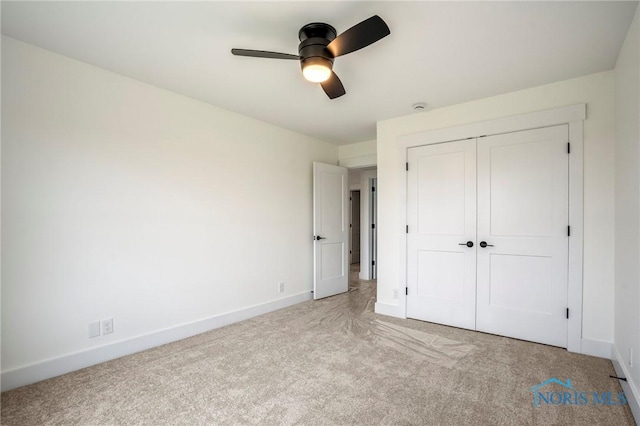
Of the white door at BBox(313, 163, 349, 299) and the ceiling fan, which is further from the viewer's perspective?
the white door at BBox(313, 163, 349, 299)

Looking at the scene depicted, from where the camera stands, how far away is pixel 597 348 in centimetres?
264

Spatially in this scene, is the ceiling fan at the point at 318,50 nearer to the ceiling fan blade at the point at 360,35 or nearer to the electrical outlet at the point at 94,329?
Result: the ceiling fan blade at the point at 360,35

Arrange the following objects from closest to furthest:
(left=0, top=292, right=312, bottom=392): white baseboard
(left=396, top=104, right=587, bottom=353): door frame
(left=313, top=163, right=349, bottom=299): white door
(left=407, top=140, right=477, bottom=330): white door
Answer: (left=0, top=292, right=312, bottom=392): white baseboard
(left=396, top=104, right=587, bottom=353): door frame
(left=407, top=140, right=477, bottom=330): white door
(left=313, top=163, right=349, bottom=299): white door

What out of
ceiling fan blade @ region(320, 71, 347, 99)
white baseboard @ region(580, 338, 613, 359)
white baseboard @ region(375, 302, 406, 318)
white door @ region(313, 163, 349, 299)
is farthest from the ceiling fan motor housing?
white baseboard @ region(580, 338, 613, 359)

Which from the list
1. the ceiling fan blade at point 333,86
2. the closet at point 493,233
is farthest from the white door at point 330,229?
the ceiling fan blade at point 333,86

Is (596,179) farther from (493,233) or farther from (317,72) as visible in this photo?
(317,72)

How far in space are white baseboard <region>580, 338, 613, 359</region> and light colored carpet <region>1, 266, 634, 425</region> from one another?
0.09m

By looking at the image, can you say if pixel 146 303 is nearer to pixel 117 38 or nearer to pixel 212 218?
pixel 212 218

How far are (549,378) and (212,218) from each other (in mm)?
3379

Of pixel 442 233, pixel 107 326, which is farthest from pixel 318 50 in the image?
pixel 107 326

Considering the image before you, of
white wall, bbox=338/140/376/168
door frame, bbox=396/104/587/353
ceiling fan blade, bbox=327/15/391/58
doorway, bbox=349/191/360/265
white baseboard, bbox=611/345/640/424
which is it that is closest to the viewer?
ceiling fan blade, bbox=327/15/391/58

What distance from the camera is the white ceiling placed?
1858mm

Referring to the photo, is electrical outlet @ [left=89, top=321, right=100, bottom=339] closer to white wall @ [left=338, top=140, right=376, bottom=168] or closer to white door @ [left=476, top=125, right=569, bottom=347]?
white door @ [left=476, top=125, right=569, bottom=347]

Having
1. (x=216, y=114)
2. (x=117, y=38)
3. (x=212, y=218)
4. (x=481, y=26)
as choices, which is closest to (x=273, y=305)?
(x=212, y=218)
